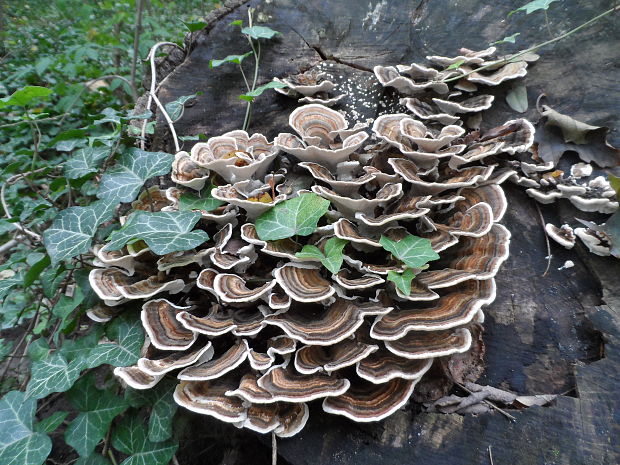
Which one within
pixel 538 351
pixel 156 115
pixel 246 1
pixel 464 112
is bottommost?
pixel 538 351

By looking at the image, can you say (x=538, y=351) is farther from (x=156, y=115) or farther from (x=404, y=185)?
(x=156, y=115)

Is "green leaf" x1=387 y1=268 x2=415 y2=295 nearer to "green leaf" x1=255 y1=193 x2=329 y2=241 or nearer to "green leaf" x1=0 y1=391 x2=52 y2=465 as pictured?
"green leaf" x1=255 y1=193 x2=329 y2=241

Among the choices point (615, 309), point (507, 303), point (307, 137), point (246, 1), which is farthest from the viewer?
point (246, 1)

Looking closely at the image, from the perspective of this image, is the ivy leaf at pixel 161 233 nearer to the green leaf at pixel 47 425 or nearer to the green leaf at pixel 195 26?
the green leaf at pixel 47 425

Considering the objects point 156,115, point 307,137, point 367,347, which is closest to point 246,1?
point 156,115

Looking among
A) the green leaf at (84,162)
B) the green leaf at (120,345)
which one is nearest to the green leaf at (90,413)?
the green leaf at (120,345)

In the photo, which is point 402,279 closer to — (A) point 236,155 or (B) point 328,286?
(B) point 328,286

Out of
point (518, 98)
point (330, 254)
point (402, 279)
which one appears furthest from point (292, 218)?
point (518, 98)
